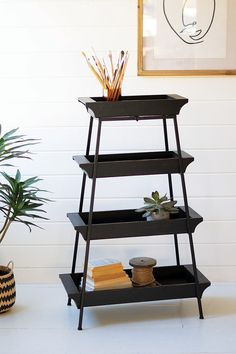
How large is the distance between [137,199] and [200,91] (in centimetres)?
70

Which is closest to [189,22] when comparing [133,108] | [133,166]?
[133,108]

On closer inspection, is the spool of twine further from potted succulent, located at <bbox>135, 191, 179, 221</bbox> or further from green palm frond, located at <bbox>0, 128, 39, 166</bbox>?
green palm frond, located at <bbox>0, 128, 39, 166</bbox>

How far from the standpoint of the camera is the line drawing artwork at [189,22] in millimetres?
3850

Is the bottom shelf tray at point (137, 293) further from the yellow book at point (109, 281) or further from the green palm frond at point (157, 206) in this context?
the green palm frond at point (157, 206)

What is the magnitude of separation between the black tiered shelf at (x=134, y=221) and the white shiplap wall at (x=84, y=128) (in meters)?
0.36

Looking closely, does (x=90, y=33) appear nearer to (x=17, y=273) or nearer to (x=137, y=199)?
(x=137, y=199)

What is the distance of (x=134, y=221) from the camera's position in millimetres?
3648

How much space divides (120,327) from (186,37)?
1.57 m

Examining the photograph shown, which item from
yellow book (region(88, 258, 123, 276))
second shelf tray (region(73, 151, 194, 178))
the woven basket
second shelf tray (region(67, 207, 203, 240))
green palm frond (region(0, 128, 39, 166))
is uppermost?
green palm frond (region(0, 128, 39, 166))

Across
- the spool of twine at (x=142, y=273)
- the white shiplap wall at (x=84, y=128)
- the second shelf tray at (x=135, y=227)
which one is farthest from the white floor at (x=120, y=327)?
the second shelf tray at (x=135, y=227)

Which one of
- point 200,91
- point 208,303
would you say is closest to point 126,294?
point 208,303

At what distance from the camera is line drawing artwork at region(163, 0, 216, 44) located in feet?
12.6

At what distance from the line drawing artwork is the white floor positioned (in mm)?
1399

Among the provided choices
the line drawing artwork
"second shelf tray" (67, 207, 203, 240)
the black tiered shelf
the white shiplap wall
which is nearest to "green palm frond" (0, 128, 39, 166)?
the white shiplap wall
